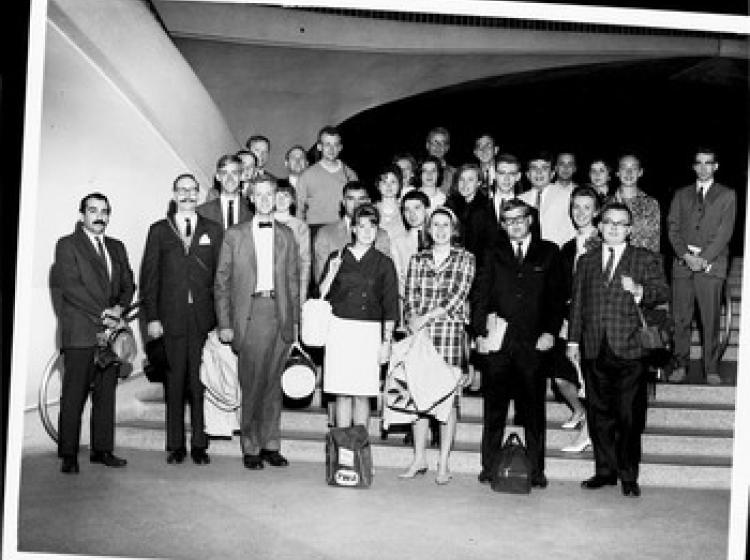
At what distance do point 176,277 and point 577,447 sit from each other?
278 centimetres

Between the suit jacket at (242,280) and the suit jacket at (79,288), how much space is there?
2.33ft

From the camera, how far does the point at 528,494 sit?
6.14 m

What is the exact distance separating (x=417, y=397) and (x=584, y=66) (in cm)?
641

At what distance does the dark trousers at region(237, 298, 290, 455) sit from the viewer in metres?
6.50

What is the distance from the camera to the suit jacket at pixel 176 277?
652 cm

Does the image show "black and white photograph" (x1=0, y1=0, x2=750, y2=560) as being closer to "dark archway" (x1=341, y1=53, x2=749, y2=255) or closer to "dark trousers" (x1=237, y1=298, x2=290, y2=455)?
"dark trousers" (x1=237, y1=298, x2=290, y2=455)

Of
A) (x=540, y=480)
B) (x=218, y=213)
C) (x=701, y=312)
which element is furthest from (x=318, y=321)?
(x=701, y=312)

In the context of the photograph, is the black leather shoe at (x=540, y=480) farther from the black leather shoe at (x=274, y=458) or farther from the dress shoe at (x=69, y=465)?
the dress shoe at (x=69, y=465)

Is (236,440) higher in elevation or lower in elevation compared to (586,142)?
lower

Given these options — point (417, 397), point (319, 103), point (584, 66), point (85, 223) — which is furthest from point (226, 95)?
point (417, 397)

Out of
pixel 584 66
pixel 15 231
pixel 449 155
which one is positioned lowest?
pixel 15 231

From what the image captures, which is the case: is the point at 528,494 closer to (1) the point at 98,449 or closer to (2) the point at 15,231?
(1) the point at 98,449

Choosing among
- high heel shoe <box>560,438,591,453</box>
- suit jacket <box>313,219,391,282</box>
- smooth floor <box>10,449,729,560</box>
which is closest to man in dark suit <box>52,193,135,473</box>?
smooth floor <box>10,449,729,560</box>

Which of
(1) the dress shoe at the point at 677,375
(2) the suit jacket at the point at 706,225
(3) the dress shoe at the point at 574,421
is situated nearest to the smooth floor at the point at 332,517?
(3) the dress shoe at the point at 574,421
